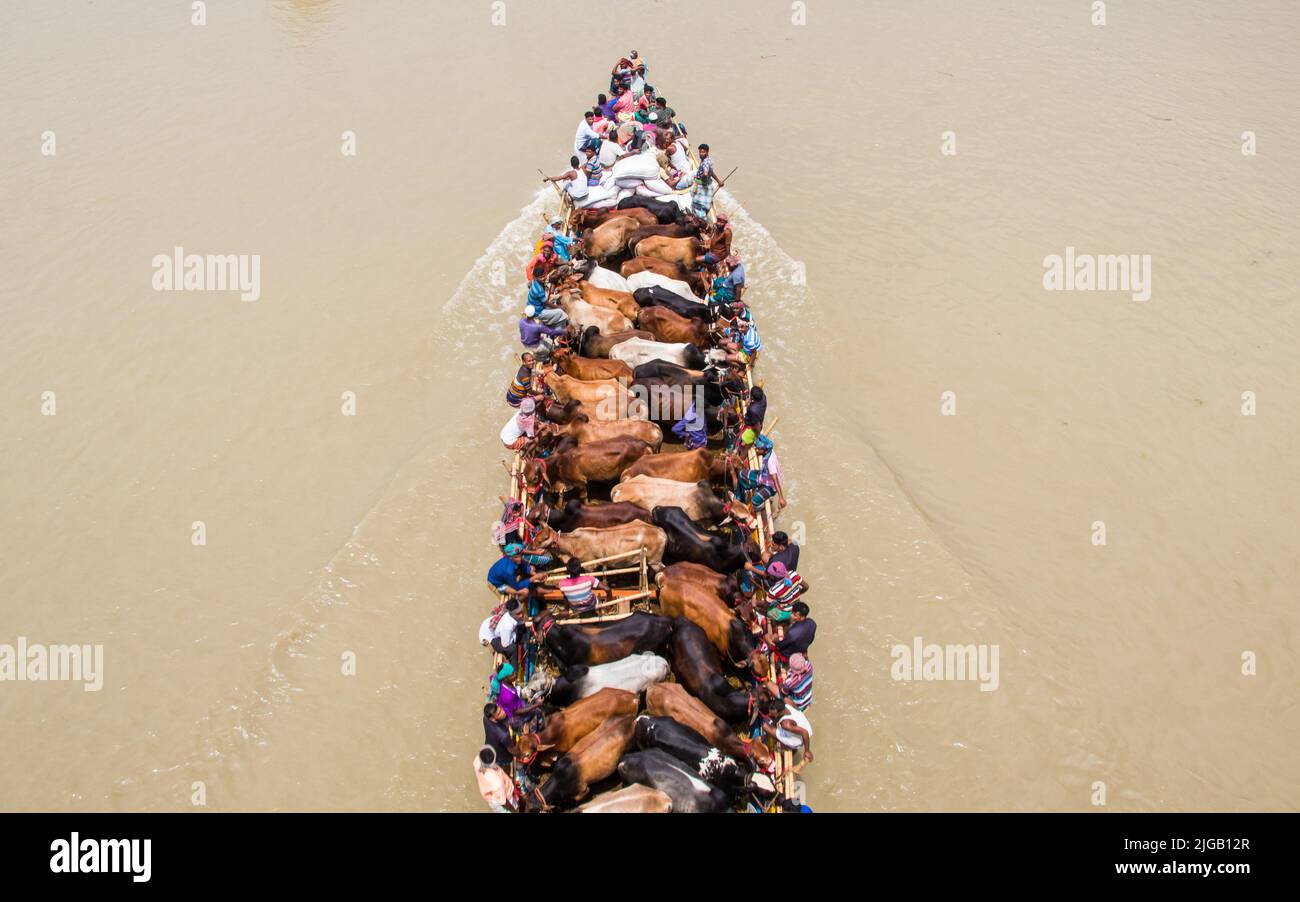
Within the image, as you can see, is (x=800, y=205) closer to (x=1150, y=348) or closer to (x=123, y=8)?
(x=1150, y=348)

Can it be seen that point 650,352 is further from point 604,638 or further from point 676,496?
point 604,638

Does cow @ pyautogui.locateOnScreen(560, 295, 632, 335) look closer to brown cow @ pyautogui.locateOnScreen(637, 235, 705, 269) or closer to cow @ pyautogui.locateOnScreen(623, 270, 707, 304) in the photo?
cow @ pyautogui.locateOnScreen(623, 270, 707, 304)

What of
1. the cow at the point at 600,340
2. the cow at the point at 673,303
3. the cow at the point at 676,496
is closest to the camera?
the cow at the point at 676,496

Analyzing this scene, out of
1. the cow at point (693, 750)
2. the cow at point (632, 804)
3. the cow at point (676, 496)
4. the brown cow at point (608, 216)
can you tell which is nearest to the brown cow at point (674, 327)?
the brown cow at point (608, 216)

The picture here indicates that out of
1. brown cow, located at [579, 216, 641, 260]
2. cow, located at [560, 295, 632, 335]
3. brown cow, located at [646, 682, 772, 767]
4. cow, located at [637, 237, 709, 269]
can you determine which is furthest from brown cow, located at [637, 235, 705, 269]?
brown cow, located at [646, 682, 772, 767]

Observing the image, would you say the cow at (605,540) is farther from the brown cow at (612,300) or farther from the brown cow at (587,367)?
Result: the brown cow at (612,300)

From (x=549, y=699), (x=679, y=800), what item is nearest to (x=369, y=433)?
(x=549, y=699)
